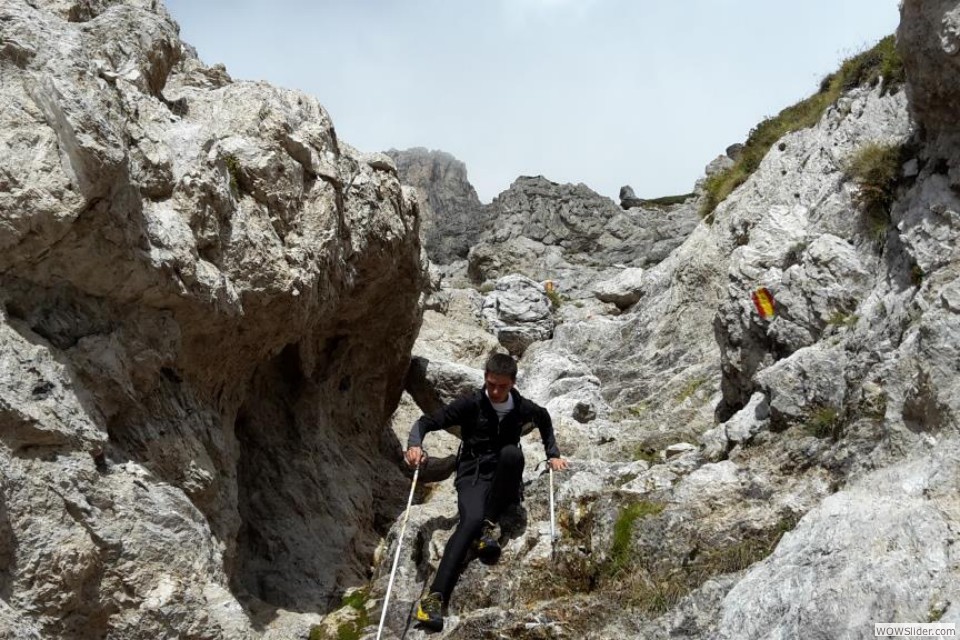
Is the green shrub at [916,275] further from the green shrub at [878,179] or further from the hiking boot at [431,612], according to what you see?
the hiking boot at [431,612]

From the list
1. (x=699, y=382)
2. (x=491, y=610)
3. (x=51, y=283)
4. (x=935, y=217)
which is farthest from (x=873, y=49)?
(x=51, y=283)

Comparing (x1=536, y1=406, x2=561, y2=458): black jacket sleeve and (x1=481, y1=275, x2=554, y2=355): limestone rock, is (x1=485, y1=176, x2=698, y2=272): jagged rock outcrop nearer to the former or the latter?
(x1=481, y1=275, x2=554, y2=355): limestone rock

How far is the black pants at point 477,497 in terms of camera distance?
396 inches

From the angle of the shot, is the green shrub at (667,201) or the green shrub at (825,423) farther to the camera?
the green shrub at (667,201)

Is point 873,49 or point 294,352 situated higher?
point 873,49

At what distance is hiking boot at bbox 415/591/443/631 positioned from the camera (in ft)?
31.2

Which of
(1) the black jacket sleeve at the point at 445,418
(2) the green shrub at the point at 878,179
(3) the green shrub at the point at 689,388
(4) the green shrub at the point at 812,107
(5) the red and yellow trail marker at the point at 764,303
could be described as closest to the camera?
(1) the black jacket sleeve at the point at 445,418

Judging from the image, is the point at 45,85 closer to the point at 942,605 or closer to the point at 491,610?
the point at 491,610

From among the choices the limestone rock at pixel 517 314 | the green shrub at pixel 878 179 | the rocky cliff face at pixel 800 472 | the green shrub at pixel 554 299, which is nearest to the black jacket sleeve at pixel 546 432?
the rocky cliff face at pixel 800 472

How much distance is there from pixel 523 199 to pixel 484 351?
32.1 meters

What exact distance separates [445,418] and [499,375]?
2.87 feet

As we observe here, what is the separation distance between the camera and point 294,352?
57.6 feet

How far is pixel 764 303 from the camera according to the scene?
1580 centimetres

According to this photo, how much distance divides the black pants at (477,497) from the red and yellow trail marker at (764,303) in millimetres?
6769
